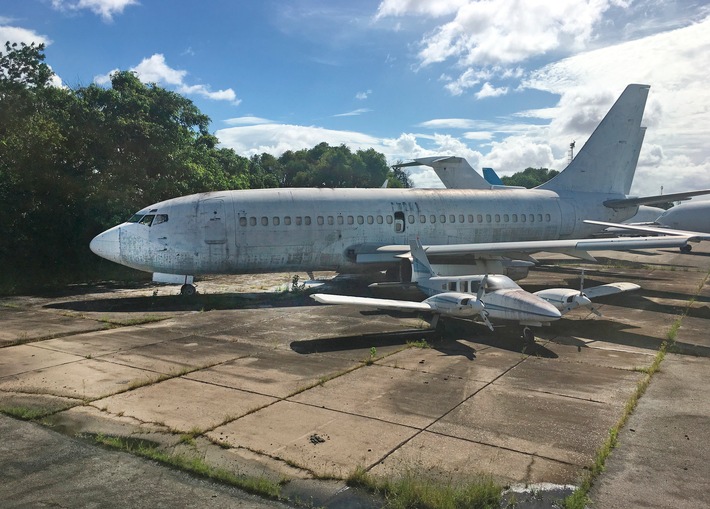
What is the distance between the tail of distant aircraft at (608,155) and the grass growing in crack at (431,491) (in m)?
24.5

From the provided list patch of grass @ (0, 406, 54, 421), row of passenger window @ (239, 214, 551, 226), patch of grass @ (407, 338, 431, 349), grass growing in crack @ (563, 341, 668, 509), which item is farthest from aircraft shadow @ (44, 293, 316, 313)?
grass growing in crack @ (563, 341, 668, 509)

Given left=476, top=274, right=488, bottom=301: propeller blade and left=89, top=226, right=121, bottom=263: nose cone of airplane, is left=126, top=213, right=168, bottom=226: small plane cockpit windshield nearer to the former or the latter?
left=89, top=226, right=121, bottom=263: nose cone of airplane

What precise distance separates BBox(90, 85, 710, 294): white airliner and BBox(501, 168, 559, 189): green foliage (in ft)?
440

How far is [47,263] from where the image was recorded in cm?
2580

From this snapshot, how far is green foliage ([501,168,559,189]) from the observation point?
153625mm

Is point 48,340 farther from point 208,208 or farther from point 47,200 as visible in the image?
point 47,200

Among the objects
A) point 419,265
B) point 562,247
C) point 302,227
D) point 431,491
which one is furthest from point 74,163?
point 431,491

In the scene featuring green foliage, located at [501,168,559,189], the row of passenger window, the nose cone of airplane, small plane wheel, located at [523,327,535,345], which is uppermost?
green foliage, located at [501,168,559,189]

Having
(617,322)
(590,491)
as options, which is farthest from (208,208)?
(590,491)

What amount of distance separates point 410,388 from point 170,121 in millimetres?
25933

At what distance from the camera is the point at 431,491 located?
5914mm

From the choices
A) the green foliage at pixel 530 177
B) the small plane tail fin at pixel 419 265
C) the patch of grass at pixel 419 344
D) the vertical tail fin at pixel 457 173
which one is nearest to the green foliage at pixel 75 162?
the vertical tail fin at pixel 457 173

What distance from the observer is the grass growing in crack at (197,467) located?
6164 mm

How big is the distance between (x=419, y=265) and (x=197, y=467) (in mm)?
10223
